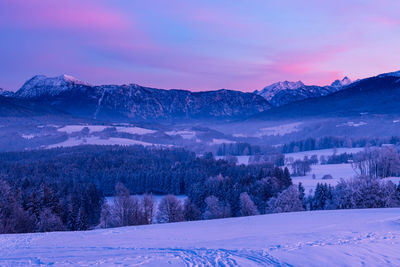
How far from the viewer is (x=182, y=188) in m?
99.4

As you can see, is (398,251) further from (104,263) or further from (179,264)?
(104,263)

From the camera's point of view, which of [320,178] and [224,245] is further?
[320,178]

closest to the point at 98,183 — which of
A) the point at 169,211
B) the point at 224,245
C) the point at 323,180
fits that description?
the point at 169,211

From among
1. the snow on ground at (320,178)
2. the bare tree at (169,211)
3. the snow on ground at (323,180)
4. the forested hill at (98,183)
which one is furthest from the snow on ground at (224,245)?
the snow on ground at (320,178)

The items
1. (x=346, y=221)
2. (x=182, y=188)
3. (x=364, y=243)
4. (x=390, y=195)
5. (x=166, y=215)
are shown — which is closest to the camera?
(x=364, y=243)

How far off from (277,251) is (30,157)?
139 m

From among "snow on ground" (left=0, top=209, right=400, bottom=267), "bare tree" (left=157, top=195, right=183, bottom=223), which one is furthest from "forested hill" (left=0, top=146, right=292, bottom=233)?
"snow on ground" (left=0, top=209, right=400, bottom=267)

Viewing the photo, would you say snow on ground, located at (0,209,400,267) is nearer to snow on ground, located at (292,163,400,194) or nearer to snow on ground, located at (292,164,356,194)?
snow on ground, located at (292,163,400,194)

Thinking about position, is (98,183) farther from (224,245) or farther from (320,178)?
(224,245)

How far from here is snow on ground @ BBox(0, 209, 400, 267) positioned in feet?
61.0

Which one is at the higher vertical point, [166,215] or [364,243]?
[364,243]

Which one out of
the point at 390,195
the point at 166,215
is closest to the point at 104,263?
the point at 166,215

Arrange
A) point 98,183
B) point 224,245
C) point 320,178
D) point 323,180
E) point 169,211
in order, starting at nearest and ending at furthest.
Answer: point 224,245
point 169,211
point 323,180
point 98,183
point 320,178

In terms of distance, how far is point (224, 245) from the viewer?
73.8 feet
